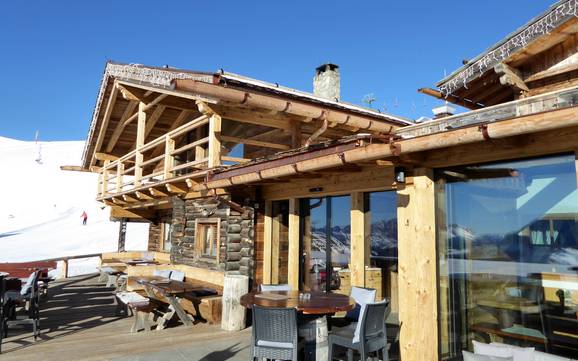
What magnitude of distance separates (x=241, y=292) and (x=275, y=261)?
1.08 meters

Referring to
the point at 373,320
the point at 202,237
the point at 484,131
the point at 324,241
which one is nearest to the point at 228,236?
the point at 202,237

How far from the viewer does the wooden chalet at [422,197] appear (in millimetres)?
3881

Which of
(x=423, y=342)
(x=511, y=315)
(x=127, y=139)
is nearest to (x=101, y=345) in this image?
(x=423, y=342)

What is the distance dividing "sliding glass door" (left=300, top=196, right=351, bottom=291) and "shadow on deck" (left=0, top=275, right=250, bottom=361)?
4.92 ft

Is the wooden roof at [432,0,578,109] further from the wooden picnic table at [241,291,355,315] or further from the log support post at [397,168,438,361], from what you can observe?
the wooden picnic table at [241,291,355,315]

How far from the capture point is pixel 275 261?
8070 mm

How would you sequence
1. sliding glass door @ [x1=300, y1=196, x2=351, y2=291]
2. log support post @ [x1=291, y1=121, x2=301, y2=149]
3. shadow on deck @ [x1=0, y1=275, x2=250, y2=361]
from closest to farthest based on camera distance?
shadow on deck @ [x1=0, y1=275, x2=250, y2=361], sliding glass door @ [x1=300, y1=196, x2=351, y2=291], log support post @ [x1=291, y1=121, x2=301, y2=149]

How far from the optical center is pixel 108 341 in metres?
6.53

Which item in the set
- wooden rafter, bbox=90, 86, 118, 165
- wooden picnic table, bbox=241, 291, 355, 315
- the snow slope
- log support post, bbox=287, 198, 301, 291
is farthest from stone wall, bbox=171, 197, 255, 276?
the snow slope

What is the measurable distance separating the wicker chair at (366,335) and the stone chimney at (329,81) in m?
7.32

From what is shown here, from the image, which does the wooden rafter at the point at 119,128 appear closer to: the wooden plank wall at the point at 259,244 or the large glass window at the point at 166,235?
the large glass window at the point at 166,235

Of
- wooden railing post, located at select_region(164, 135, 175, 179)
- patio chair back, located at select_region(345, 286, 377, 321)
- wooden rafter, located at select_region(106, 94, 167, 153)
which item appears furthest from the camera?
wooden rafter, located at select_region(106, 94, 167, 153)

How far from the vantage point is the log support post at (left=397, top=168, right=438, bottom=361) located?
463 centimetres

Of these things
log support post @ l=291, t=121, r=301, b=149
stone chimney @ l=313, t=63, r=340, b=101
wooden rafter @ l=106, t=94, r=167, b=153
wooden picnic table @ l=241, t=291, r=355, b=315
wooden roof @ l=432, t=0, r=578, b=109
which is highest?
stone chimney @ l=313, t=63, r=340, b=101
